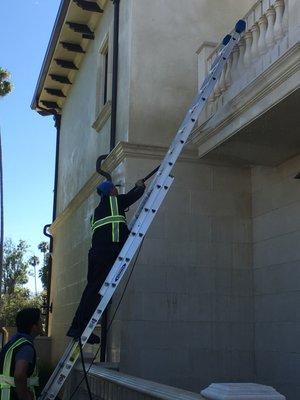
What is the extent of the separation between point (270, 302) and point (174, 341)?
1408 mm

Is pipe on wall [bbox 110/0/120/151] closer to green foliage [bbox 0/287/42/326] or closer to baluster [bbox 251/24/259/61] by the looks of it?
baluster [bbox 251/24/259/61]

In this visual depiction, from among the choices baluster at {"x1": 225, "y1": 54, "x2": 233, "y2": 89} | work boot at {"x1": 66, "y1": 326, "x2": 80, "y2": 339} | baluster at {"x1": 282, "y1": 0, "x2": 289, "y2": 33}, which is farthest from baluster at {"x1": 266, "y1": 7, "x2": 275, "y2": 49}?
work boot at {"x1": 66, "y1": 326, "x2": 80, "y2": 339}

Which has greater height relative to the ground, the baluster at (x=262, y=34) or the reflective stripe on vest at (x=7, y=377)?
the baluster at (x=262, y=34)

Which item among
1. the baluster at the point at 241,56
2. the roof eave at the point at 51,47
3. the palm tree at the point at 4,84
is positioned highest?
the palm tree at the point at 4,84

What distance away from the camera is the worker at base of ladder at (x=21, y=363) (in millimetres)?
4234

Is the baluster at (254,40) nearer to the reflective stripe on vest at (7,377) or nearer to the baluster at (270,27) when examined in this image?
the baluster at (270,27)

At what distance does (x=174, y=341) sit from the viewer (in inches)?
312

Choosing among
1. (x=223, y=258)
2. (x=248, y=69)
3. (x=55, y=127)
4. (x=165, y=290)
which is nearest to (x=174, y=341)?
(x=165, y=290)

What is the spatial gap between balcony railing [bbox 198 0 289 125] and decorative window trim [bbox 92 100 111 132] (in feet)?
7.54

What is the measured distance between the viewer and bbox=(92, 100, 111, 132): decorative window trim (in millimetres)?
9902

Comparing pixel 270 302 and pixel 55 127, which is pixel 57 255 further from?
pixel 270 302

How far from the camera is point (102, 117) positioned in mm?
10320

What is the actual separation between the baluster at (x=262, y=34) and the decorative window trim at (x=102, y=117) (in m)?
3.42

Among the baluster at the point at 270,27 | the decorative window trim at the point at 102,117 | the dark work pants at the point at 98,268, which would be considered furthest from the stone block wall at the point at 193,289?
the baluster at the point at 270,27
